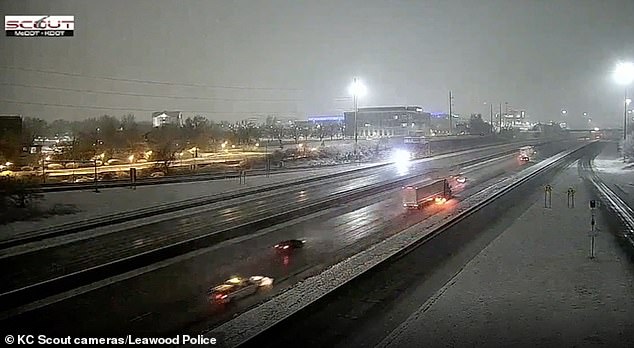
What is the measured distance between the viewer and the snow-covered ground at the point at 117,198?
11062mm

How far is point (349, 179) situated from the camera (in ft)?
62.5

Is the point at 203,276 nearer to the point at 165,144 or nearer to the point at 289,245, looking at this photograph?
the point at 289,245

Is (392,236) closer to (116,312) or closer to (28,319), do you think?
(116,312)

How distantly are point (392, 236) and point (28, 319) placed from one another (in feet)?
20.4

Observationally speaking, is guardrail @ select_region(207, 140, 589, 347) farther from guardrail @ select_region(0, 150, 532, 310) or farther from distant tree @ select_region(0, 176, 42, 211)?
distant tree @ select_region(0, 176, 42, 211)

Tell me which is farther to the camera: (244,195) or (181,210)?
(244,195)

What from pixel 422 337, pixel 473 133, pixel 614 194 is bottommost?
pixel 422 337

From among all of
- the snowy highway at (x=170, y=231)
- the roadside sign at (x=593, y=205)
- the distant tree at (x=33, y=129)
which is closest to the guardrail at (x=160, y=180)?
the snowy highway at (x=170, y=231)

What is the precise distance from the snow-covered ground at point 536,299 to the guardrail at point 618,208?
1.58 feet

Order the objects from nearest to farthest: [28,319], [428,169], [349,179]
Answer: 1. [28,319]
2. [428,169]
3. [349,179]

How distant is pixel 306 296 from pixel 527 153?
9750mm

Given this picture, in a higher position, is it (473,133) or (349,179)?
(473,133)

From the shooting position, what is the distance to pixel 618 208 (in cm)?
1011

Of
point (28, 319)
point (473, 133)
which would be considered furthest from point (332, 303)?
point (473, 133)
